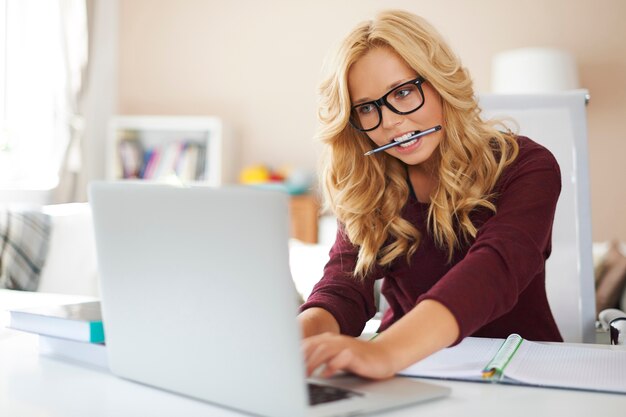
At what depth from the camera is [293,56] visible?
200 inches

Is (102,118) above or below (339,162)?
above

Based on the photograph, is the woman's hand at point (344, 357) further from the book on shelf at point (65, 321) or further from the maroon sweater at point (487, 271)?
the book on shelf at point (65, 321)

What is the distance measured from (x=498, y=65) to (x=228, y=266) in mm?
3879

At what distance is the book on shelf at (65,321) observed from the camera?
96cm

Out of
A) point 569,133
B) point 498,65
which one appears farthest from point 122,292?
point 498,65

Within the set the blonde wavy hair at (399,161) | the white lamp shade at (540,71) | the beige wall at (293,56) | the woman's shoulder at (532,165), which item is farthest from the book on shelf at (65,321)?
the beige wall at (293,56)

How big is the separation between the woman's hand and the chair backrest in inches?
35.1

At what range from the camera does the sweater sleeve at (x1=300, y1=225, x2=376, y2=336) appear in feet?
4.07

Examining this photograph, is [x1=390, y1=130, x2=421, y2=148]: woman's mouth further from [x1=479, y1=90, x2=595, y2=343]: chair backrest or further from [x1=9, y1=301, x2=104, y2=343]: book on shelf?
[x1=9, y1=301, x2=104, y2=343]: book on shelf

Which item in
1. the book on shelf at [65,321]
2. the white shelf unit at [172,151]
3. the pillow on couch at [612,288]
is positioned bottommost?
the pillow on couch at [612,288]

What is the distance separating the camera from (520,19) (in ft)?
15.1

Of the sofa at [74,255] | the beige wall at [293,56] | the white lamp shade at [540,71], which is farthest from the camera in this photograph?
the beige wall at [293,56]

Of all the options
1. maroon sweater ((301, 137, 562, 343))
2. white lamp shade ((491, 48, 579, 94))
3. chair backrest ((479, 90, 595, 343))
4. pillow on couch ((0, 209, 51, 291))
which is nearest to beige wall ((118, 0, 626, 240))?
white lamp shade ((491, 48, 579, 94))

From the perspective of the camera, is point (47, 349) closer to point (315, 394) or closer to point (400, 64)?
point (315, 394)
